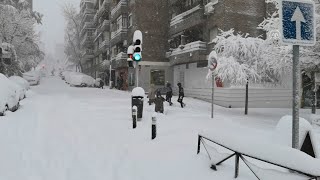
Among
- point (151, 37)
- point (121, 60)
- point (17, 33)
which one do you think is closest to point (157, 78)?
point (151, 37)

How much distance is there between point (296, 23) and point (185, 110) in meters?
14.2

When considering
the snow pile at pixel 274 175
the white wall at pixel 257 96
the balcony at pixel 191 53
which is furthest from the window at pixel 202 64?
the snow pile at pixel 274 175

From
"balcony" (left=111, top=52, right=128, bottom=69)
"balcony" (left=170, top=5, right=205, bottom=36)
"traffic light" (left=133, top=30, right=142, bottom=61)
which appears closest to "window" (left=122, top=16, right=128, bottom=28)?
"balcony" (left=111, top=52, right=128, bottom=69)

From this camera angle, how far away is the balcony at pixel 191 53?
27.0 metres

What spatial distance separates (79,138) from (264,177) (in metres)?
6.53

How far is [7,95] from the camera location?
607 inches

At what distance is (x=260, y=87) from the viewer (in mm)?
24469

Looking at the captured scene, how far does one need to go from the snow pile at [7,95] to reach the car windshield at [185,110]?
2.3 inches

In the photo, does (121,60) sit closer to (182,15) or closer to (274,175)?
(182,15)

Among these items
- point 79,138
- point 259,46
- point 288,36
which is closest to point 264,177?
point 288,36

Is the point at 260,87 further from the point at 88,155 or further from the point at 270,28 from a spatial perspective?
the point at 88,155

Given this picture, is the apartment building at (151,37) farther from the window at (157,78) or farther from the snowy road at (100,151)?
the snowy road at (100,151)

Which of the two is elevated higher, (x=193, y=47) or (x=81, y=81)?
(x=193, y=47)

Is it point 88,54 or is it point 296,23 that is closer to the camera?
point 296,23
